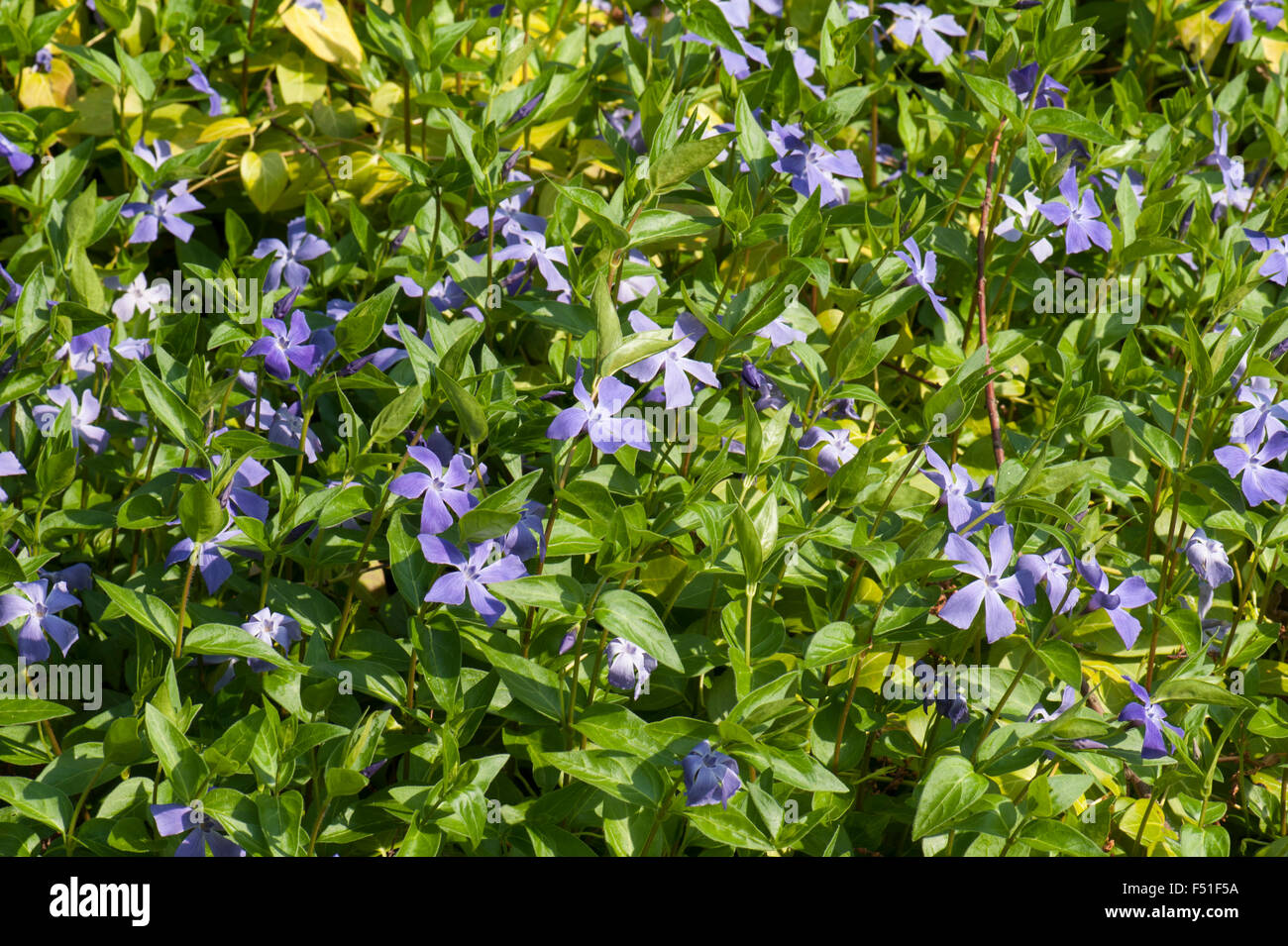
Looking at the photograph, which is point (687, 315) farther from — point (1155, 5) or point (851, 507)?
point (1155, 5)

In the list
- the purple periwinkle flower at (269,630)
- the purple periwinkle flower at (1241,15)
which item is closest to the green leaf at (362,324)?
the purple periwinkle flower at (269,630)

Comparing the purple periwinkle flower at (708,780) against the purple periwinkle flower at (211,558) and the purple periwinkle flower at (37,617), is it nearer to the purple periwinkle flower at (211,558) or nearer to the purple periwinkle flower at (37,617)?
the purple periwinkle flower at (211,558)

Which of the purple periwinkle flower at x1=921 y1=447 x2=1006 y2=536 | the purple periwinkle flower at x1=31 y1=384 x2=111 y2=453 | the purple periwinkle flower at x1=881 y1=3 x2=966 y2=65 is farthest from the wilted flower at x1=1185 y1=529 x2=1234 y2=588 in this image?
the purple periwinkle flower at x1=31 y1=384 x2=111 y2=453

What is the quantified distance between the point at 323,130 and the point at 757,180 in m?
1.29

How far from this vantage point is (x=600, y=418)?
1745 mm

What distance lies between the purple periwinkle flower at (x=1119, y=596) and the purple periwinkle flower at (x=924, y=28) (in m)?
1.47

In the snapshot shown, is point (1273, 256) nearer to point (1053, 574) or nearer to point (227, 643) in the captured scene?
point (1053, 574)

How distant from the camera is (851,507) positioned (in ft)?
6.69

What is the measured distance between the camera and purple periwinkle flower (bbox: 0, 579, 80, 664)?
73.7 inches

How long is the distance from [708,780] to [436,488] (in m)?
0.61

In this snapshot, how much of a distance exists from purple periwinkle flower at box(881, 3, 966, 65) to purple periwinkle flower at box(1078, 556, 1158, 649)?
4.81ft

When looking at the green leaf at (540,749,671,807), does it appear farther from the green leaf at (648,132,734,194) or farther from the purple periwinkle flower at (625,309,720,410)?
the green leaf at (648,132,734,194)

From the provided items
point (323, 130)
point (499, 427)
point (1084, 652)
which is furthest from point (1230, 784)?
Answer: point (323, 130)
